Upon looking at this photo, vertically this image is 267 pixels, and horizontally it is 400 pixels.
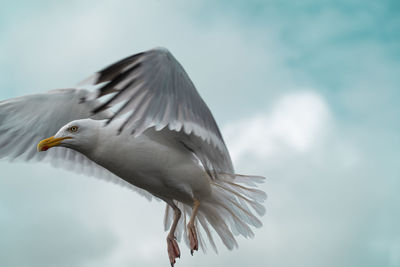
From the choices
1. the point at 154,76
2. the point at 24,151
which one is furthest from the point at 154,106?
the point at 24,151

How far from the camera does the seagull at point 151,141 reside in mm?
3369

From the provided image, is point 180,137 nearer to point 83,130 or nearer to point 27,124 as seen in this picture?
point 83,130

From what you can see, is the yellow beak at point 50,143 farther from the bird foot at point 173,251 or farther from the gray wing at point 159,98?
the bird foot at point 173,251

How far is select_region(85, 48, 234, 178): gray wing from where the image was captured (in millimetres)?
3250

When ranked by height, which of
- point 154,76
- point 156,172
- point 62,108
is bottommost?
point 156,172

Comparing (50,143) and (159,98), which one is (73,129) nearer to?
(50,143)

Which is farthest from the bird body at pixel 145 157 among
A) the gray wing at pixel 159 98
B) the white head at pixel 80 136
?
the gray wing at pixel 159 98

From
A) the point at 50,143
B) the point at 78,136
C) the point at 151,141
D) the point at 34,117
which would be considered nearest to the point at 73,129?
the point at 78,136

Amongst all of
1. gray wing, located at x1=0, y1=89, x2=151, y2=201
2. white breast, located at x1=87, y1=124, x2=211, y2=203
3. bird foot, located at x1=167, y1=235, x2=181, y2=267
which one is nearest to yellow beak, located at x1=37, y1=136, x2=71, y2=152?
white breast, located at x1=87, y1=124, x2=211, y2=203

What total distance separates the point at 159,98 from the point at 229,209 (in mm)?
1626

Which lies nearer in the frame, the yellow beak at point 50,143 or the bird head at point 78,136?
the bird head at point 78,136

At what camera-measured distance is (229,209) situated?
4.76 m

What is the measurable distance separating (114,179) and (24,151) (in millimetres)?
915

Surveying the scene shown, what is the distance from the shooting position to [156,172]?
406 cm
